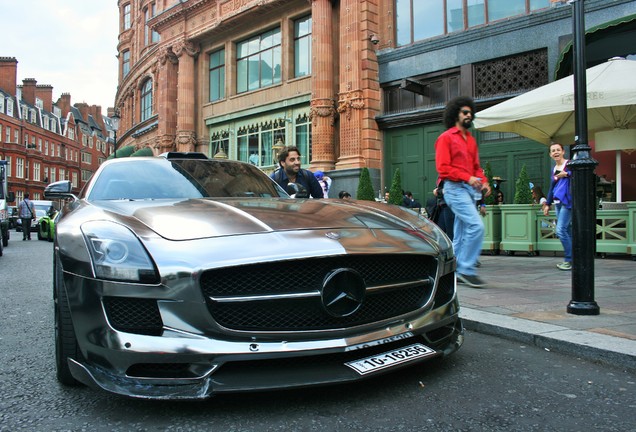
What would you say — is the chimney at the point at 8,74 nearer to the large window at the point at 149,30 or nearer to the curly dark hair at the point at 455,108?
the large window at the point at 149,30

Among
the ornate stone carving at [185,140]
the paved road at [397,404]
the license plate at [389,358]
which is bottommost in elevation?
the paved road at [397,404]

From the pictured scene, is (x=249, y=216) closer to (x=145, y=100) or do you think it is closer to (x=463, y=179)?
(x=463, y=179)

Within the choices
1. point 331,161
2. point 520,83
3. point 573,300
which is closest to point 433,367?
point 573,300

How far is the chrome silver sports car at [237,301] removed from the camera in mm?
2053

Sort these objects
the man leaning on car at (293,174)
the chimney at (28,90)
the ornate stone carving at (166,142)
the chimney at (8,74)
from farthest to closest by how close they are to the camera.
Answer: the chimney at (28,90)
the chimney at (8,74)
the ornate stone carving at (166,142)
the man leaning on car at (293,174)

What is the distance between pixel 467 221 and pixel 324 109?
14184 millimetres

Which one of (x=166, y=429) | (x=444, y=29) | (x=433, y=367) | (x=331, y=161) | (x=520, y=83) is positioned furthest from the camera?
(x=331, y=161)

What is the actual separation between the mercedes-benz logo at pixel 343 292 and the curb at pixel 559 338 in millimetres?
1589

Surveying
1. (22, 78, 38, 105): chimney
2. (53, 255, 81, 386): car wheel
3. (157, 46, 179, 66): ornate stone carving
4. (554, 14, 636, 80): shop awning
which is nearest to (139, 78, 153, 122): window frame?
(157, 46, 179, 66): ornate stone carving

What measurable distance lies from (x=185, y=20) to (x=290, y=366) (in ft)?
88.6

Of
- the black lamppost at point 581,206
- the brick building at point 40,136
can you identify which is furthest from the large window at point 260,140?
the brick building at point 40,136

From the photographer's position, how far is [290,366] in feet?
7.06

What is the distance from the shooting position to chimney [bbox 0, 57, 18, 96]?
186ft

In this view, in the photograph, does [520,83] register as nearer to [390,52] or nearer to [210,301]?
[390,52]
